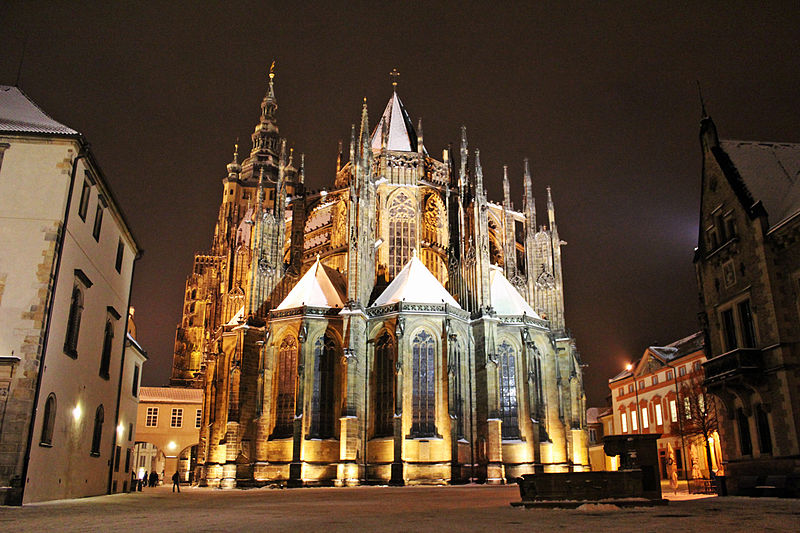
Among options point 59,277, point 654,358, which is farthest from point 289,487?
point 654,358

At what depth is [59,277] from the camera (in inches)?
758

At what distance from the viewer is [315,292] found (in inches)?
1574

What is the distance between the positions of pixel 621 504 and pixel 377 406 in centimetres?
2334

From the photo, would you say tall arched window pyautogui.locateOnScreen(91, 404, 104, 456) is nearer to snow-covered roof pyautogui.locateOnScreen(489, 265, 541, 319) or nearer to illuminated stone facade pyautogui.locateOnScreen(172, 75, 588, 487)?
illuminated stone facade pyautogui.locateOnScreen(172, 75, 588, 487)

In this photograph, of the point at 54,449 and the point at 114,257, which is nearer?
the point at 54,449

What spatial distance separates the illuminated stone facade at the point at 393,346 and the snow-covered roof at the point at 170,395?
11.3m

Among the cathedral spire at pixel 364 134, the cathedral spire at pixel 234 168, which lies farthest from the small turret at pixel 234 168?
the cathedral spire at pixel 364 134

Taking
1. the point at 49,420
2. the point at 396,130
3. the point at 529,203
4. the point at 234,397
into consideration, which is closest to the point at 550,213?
the point at 529,203

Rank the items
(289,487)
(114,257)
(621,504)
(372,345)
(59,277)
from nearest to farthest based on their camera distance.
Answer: (621,504)
(59,277)
(114,257)
(289,487)
(372,345)

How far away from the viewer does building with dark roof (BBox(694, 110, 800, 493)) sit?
20.0m

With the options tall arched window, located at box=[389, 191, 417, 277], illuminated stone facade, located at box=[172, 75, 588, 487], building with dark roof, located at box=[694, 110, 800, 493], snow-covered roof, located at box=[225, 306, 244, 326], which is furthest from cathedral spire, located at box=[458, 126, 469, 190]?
building with dark roof, located at box=[694, 110, 800, 493]

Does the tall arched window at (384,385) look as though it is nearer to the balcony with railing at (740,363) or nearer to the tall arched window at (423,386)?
the tall arched window at (423,386)

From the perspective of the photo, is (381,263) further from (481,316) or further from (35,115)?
(35,115)

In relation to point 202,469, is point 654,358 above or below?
above
